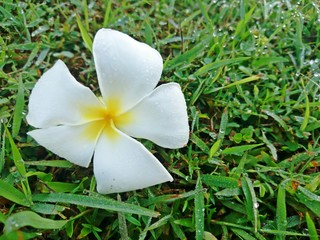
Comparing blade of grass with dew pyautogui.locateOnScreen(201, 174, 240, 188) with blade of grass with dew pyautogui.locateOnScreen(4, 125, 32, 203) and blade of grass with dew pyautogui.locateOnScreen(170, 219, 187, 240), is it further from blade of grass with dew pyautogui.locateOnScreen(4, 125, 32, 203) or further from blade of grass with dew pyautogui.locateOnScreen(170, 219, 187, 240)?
blade of grass with dew pyautogui.locateOnScreen(4, 125, 32, 203)

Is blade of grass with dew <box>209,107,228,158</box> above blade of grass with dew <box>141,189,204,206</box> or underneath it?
above

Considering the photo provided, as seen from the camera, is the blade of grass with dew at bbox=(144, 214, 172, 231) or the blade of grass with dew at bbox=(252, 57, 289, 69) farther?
the blade of grass with dew at bbox=(252, 57, 289, 69)

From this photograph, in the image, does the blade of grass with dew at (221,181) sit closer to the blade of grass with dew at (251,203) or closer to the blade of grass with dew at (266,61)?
the blade of grass with dew at (251,203)

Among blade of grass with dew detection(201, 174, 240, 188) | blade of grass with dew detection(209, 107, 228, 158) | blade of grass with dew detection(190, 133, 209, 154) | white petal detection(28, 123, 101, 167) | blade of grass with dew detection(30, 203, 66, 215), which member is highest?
white petal detection(28, 123, 101, 167)

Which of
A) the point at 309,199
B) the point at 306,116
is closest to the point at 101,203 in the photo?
the point at 309,199

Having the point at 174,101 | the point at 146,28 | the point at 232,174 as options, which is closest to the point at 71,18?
the point at 146,28

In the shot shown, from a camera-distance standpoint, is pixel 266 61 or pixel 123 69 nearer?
pixel 123 69

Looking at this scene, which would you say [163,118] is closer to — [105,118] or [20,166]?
[105,118]

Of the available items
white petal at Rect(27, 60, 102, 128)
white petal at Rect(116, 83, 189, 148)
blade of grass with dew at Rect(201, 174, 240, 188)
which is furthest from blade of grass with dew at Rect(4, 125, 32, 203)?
blade of grass with dew at Rect(201, 174, 240, 188)
